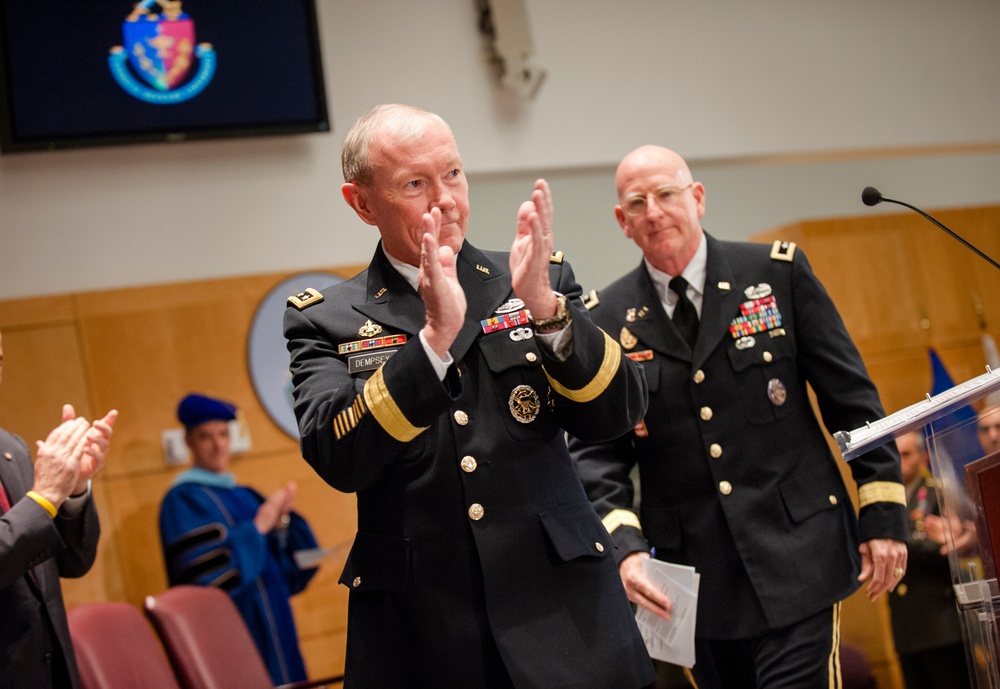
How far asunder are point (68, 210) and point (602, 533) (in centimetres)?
397

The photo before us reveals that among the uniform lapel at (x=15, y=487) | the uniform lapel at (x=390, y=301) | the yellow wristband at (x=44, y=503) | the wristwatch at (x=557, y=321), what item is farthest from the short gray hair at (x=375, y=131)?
the uniform lapel at (x=15, y=487)

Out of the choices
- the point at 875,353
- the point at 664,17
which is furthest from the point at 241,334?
the point at 875,353

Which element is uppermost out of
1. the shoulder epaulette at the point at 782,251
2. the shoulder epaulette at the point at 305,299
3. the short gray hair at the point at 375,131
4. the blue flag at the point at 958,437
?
the short gray hair at the point at 375,131

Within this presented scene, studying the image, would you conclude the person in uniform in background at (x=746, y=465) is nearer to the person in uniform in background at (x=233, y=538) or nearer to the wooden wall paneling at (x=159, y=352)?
the person in uniform in background at (x=233, y=538)

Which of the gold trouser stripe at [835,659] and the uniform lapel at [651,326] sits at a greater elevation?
the uniform lapel at [651,326]

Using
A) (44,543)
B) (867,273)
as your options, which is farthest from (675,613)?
(867,273)

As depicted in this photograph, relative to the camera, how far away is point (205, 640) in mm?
3676

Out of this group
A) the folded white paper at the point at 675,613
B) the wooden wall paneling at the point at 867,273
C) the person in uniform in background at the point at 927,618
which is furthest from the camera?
the wooden wall paneling at the point at 867,273

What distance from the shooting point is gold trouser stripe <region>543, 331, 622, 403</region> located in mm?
1657

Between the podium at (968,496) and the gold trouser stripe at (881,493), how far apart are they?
0.53m

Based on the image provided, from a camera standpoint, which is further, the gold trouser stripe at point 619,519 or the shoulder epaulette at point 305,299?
the gold trouser stripe at point 619,519

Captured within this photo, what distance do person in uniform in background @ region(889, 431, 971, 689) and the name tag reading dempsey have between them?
3.20 meters

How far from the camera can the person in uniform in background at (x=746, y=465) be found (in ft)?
8.27

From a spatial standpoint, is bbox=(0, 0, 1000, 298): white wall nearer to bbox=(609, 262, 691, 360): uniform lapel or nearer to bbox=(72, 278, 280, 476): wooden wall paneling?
bbox=(72, 278, 280, 476): wooden wall paneling
